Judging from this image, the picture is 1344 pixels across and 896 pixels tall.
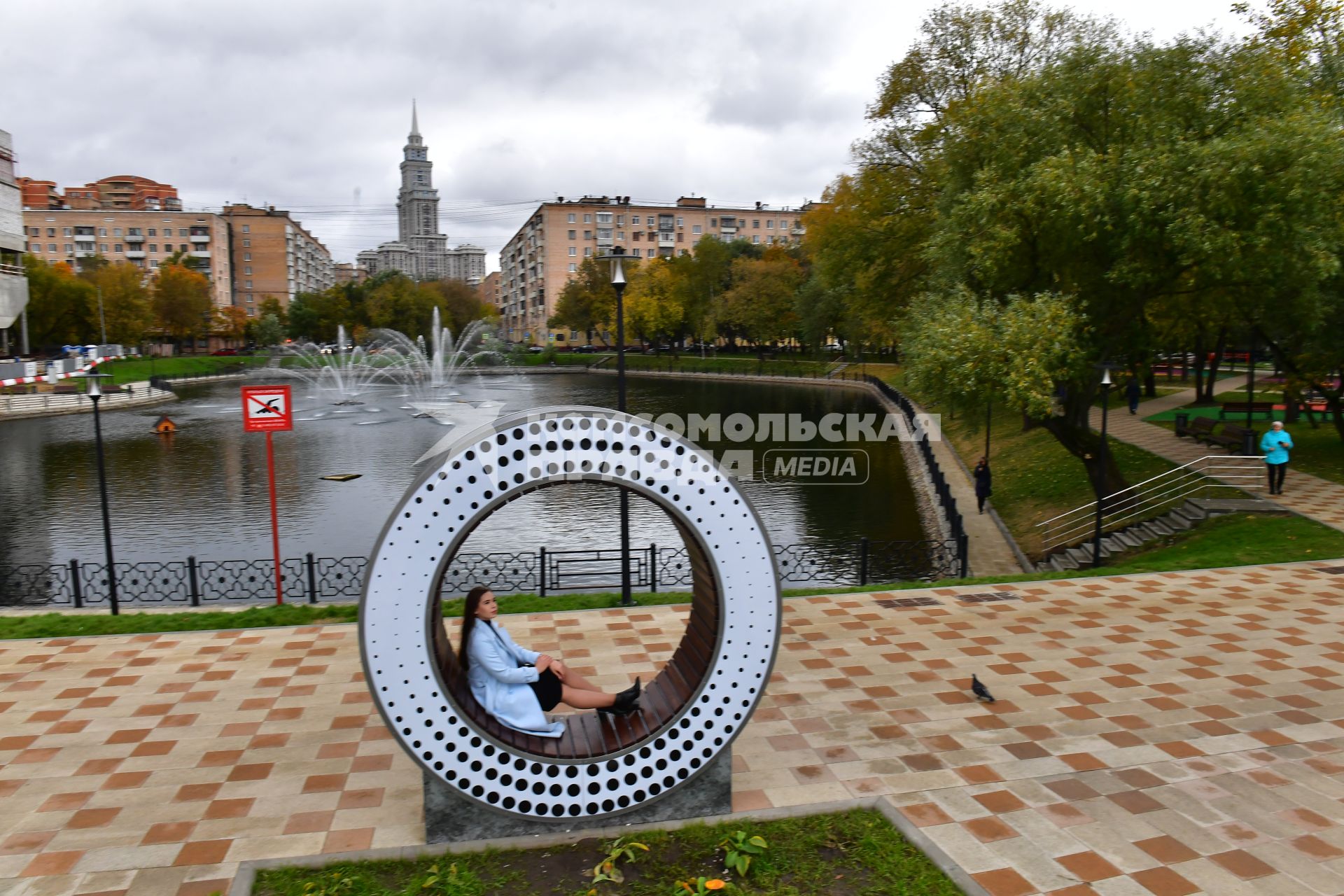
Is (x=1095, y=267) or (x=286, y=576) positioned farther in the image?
(x=1095, y=267)

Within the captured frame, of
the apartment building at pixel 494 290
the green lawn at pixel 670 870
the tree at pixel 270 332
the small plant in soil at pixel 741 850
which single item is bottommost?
the green lawn at pixel 670 870

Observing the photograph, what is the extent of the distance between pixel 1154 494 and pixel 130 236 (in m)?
114

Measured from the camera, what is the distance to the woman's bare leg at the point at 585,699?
19.5 ft

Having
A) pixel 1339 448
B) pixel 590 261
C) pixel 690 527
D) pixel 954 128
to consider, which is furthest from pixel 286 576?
pixel 590 261

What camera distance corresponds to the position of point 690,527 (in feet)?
18.7

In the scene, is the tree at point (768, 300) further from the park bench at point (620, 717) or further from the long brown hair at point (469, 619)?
the long brown hair at point (469, 619)

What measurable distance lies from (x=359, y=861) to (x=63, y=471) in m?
26.0

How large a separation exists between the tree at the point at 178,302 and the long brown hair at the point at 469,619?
78569 millimetres

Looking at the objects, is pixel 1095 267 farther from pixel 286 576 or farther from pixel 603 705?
pixel 286 576

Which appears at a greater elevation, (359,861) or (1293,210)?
(1293,210)

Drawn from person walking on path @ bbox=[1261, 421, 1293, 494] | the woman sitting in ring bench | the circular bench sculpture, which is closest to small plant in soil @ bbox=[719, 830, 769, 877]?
the circular bench sculpture

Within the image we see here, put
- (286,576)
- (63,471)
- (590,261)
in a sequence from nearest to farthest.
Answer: (286,576) < (63,471) < (590,261)

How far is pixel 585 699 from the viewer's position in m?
5.96

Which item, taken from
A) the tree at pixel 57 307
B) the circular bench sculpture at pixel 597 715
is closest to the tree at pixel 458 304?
the tree at pixel 57 307
